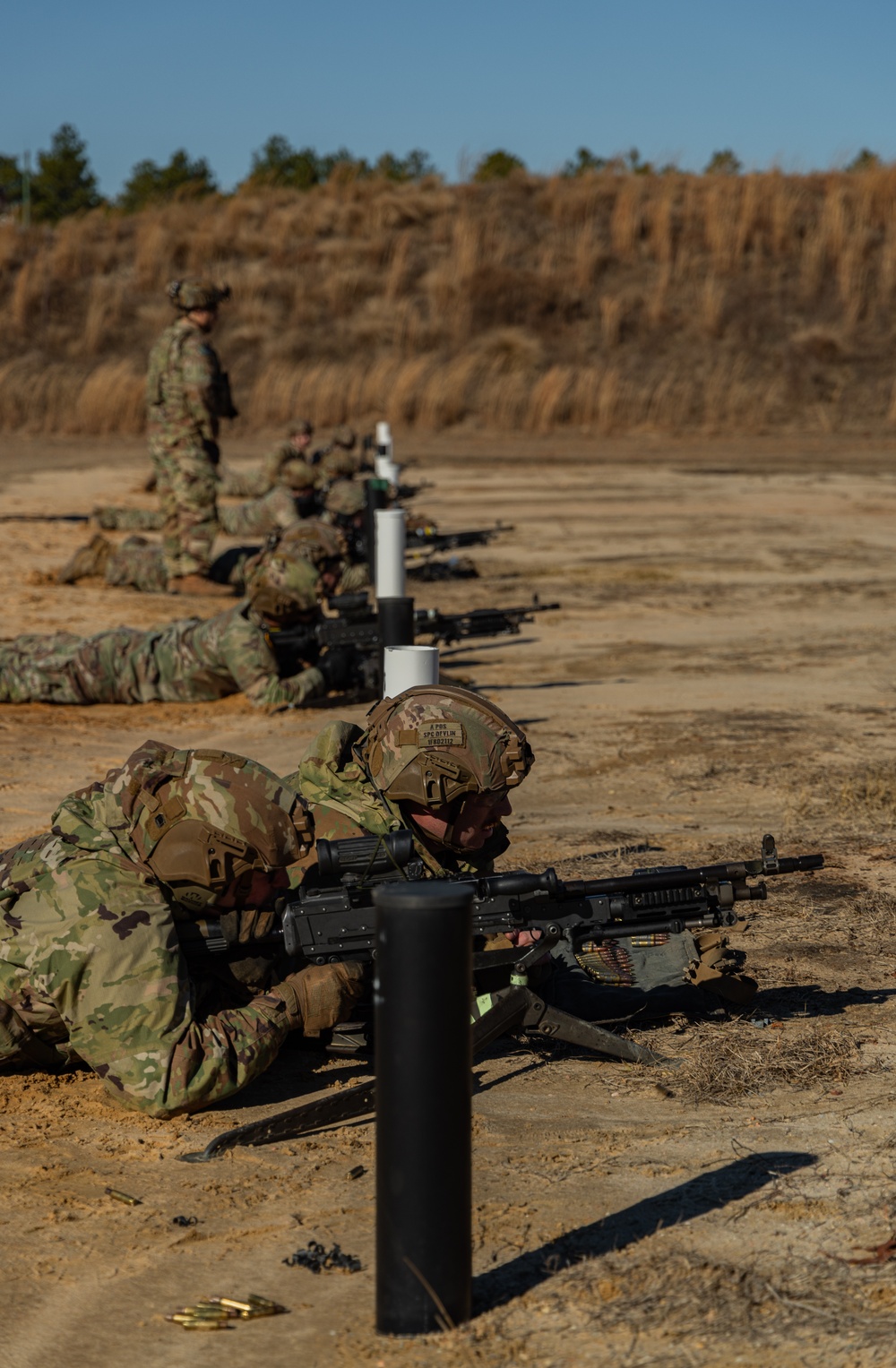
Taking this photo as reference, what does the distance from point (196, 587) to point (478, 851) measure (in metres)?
9.26

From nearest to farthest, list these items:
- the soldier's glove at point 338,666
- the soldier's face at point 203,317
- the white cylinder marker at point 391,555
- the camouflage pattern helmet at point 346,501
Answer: the white cylinder marker at point 391,555
the soldier's glove at point 338,666
the soldier's face at point 203,317
the camouflage pattern helmet at point 346,501

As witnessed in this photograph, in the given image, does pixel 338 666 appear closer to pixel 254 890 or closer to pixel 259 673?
pixel 259 673

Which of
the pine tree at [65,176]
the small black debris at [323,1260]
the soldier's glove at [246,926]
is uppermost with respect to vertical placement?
the pine tree at [65,176]

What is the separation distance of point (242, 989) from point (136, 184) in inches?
2214

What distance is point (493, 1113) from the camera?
4180mm

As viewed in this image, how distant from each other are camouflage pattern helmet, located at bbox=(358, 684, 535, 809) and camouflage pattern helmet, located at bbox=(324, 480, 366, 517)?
33.7ft

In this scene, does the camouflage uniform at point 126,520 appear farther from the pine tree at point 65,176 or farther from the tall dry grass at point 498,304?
the pine tree at point 65,176

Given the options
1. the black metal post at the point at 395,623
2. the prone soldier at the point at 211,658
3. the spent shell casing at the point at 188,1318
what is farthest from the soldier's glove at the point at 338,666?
the spent shell casing at the point at 188,1318

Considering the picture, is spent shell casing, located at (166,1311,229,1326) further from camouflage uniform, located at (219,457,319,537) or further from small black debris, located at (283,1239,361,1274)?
camouflage uniform, located at (219,457,319,537)

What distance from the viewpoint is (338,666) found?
9.26 meters

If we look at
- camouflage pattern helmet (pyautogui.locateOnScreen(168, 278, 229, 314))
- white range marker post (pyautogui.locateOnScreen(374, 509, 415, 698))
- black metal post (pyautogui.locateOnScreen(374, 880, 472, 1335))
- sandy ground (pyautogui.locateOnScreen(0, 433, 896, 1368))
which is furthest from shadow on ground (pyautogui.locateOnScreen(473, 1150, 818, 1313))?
camouflage pattern helmet (pyautogui.locateOnScreen(168, 278, 229, 314))

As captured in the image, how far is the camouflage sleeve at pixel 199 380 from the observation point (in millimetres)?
13695

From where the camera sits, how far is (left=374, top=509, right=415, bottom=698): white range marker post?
25.9ft

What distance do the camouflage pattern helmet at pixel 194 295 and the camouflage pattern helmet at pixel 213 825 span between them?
31.8ft
